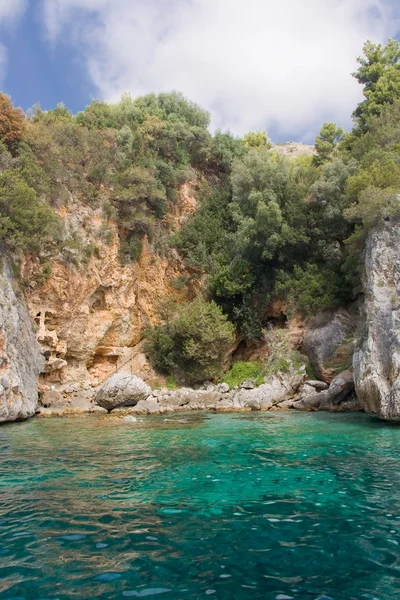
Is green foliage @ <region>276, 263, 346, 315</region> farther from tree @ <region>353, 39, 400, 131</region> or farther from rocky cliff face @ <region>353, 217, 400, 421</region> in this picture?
tree @ <region>353, 39, 400, 131</region>

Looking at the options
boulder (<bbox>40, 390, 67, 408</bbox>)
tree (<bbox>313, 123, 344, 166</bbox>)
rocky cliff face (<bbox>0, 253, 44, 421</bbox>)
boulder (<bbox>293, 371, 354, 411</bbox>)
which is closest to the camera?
rocky cliff face (<bbox>0, 253, 44, 421</bbox>)

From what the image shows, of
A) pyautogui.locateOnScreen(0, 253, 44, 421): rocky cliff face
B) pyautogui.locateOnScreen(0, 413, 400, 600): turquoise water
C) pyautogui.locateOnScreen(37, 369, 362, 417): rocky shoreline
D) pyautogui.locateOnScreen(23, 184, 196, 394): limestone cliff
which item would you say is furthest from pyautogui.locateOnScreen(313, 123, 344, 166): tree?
pyautogui.locateOnScreen(0, 413, 400, 600): turquoise water

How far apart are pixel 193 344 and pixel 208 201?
1314 centimetres

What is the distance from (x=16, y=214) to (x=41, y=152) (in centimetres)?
739

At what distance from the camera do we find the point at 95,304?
2681 cm

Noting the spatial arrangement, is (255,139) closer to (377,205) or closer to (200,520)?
(377,205)

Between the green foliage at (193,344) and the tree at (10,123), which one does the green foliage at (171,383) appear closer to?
the green foliage at (193,344)

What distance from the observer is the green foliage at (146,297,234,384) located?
2614 centimetres

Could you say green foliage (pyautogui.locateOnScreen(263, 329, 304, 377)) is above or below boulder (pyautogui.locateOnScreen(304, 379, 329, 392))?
above

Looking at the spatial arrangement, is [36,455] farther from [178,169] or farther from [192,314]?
[178,169]

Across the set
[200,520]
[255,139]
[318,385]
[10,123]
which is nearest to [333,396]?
[318,385]

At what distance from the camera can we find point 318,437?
491 inches

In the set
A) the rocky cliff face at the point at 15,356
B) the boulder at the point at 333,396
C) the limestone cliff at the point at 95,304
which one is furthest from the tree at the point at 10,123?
the boulder at the point at 333,396

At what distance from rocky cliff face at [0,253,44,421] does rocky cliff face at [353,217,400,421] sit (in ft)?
43.0
